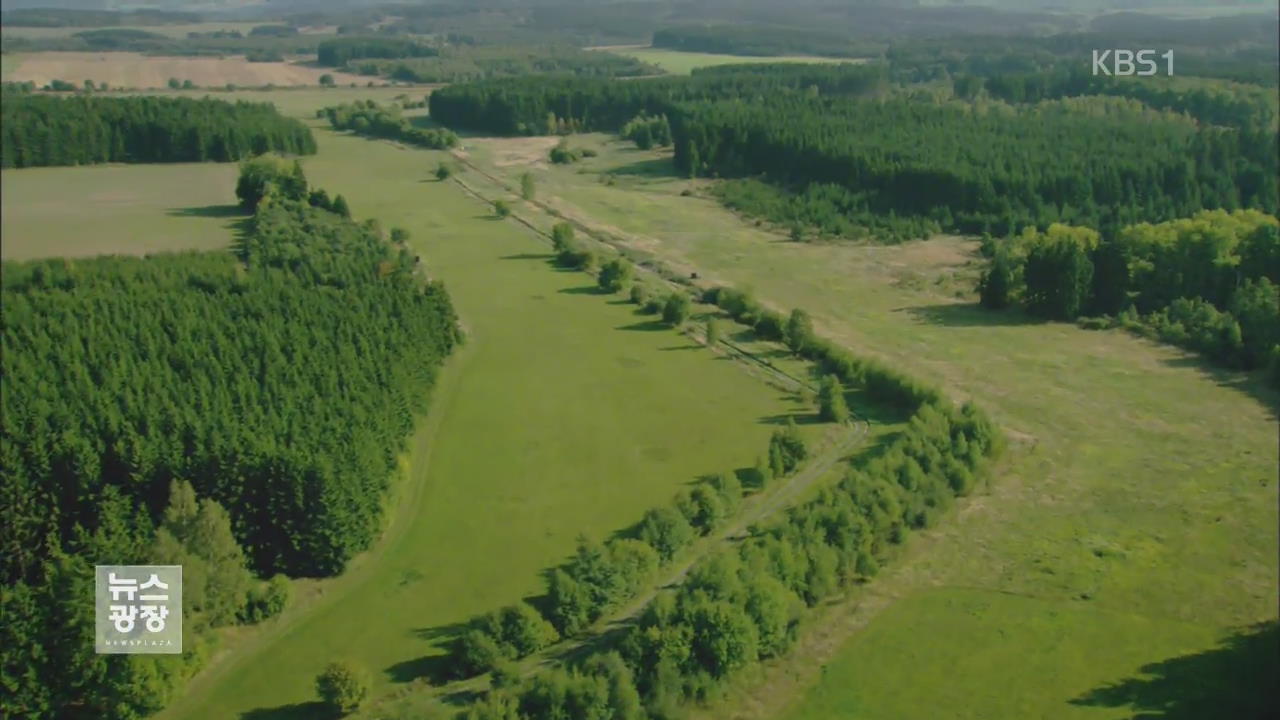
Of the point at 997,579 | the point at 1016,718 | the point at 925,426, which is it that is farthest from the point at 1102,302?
the point at 1016,718

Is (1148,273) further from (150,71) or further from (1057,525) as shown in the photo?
(150,71)

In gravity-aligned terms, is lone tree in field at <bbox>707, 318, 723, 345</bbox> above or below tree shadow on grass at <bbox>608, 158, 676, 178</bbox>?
below

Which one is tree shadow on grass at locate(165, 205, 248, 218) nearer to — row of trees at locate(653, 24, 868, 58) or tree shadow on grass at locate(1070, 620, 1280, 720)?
tree shadow on grass at locate(1070, 620, 1280, 720)

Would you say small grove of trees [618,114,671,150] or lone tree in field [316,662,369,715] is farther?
small grove of trees [618,114,671,150]

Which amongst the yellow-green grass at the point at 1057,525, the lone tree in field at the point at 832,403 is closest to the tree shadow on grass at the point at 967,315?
the yellow-green grass at the point at 1057,525

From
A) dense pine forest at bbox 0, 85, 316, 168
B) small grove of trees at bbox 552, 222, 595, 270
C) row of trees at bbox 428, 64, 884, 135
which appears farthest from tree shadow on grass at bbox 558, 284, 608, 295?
row of trees at bbox 428, 64, 884, 135

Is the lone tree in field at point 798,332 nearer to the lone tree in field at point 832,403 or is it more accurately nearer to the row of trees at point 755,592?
the lone tree in field at point 832,403
